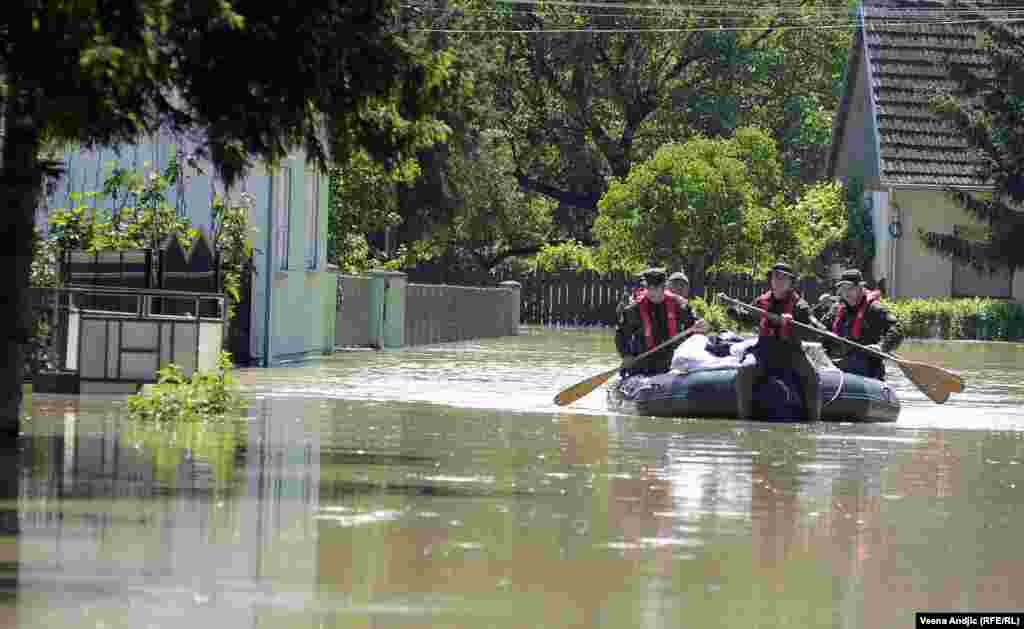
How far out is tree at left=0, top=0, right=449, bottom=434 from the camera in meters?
13.0

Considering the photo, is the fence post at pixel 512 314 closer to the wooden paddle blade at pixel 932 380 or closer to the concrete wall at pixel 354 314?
the concrete wall at pixel 354 314

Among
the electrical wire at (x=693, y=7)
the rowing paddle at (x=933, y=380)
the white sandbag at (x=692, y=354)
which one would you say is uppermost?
the electrical wire at (x=693, y=7)

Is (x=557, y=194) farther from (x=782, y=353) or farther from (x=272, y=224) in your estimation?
(x=782, y=353)

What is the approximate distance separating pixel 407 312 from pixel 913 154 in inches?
750

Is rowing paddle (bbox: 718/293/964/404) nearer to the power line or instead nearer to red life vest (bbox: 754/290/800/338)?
red life vest (bbox: 754/290/800/338)

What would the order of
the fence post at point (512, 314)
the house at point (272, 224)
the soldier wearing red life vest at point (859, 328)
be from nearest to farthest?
the soldier wearing red life vest at point (859, 328) < the house at point (272, 224) < the fence post at point (512, 314)

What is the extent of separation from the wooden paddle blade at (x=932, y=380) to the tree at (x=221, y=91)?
11043mm

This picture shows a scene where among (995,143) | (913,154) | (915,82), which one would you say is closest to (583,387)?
(995,143)

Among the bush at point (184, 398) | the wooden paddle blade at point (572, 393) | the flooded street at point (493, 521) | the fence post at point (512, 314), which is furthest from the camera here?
the fence post at point (512, 314)

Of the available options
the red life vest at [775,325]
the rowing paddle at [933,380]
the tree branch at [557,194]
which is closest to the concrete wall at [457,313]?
the rowing paddle at [933,380]

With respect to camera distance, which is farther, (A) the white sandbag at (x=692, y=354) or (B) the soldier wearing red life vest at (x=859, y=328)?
(B) the soldier wearing red life vest at (x=859, y=328)

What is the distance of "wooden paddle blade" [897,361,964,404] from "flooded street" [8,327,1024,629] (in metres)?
3.70

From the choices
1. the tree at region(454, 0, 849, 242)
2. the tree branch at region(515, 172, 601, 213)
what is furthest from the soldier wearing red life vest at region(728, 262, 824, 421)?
the tree branch at region(515, 172, 601, 213)

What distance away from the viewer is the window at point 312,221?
32.5 meters
